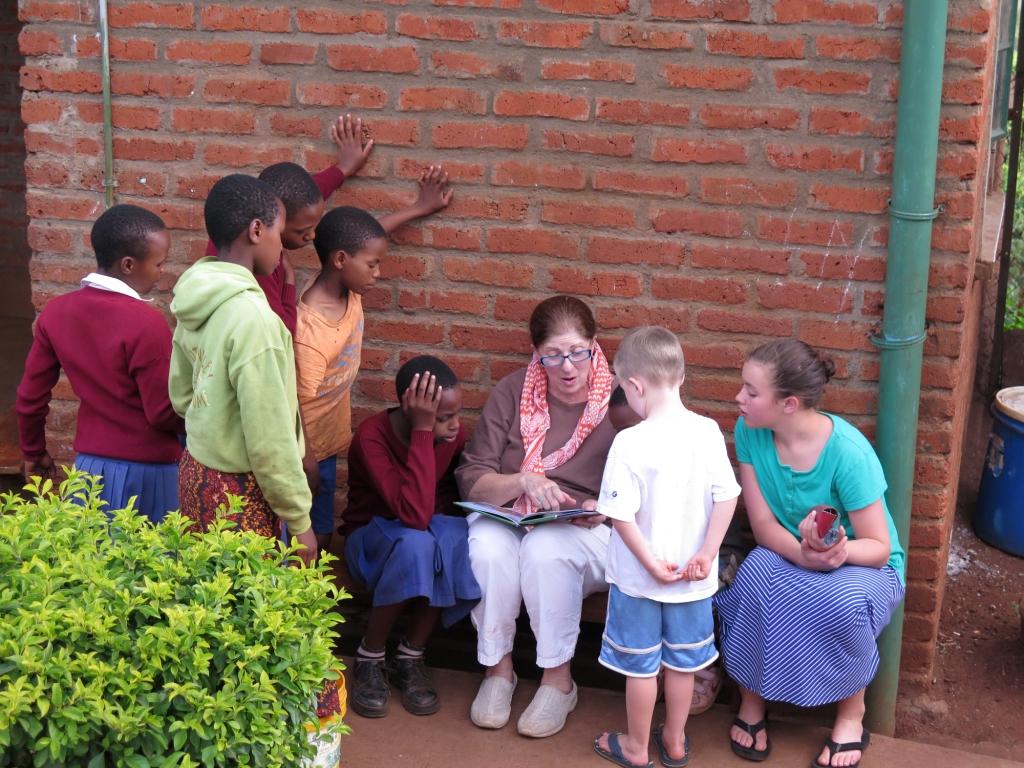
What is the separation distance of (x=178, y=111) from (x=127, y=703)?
2.60m

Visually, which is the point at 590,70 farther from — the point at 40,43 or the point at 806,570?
the point at 40,43

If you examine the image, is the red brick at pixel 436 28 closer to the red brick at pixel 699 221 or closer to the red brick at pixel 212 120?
the red brick at pixel 212 120

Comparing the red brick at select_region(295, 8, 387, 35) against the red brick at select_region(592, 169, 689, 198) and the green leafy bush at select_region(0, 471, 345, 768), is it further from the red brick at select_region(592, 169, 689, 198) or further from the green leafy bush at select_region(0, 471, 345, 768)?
the green leafy bush at select_region(0, 471, 345, 768)

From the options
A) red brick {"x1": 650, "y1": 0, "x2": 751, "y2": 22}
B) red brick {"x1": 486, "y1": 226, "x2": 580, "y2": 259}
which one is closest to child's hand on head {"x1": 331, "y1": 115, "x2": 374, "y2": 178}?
red brick {"x1": 486, "y1": 226, "x2": 580, "y2": 259}

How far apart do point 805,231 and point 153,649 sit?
99.1 inches

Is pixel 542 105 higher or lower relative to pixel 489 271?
higher

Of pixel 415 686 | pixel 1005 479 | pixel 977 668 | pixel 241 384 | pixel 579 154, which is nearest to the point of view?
pixel 241 384

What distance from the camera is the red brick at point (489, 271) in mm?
4243

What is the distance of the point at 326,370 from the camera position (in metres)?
3.96

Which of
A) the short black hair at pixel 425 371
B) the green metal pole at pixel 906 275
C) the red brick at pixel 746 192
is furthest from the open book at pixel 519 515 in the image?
the red brick at pixel 746 192

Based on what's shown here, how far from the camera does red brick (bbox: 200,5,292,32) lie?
419cm

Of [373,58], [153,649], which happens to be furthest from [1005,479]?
[153,649]

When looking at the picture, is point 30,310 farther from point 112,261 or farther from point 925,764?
point 925,764

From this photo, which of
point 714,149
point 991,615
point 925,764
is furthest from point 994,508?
point 714,149
